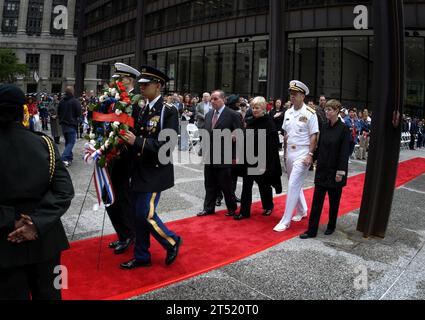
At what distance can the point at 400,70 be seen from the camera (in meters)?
5.34

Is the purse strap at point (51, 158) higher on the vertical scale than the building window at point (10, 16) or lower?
lower

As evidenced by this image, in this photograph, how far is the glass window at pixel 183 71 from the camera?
1300 inches

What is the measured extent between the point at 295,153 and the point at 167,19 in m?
30.4

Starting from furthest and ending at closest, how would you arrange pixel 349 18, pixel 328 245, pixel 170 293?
pixel 349 18 < pixel 328 245 < pixel 170 293

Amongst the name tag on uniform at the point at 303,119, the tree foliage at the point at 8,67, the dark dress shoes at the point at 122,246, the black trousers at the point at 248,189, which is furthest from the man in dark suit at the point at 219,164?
the tree foliage at the point at 8,67

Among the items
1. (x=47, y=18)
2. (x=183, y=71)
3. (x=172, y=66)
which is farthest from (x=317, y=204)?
(x=47, y=18)

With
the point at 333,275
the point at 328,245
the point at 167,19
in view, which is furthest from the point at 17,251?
the point at 167,19

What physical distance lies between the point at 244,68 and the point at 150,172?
82.4ft

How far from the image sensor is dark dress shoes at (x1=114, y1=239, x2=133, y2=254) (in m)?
4.65

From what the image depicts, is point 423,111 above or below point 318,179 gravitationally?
above

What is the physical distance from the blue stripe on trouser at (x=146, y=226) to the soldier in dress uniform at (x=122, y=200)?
1.84ft

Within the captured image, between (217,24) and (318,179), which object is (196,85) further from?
(318,179)

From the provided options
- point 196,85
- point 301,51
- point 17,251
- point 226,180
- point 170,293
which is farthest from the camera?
point 196,85

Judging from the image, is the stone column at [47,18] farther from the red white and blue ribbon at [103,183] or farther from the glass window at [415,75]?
the red white and blue ribbon at [103,183]
